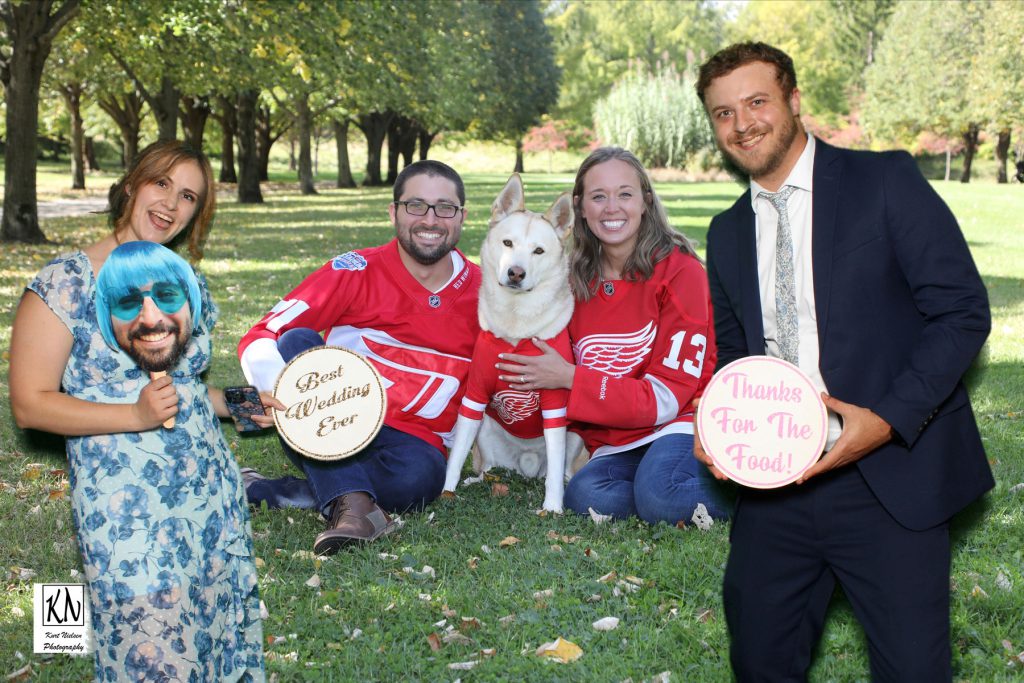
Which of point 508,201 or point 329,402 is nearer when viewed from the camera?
point 329,402

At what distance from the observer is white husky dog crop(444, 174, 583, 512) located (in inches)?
210

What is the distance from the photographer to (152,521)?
270 cm

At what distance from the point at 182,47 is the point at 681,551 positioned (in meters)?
21.0

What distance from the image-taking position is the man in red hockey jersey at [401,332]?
5.29 metres

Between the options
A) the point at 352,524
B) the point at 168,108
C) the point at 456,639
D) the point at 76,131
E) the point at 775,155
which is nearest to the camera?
the point at 775,155

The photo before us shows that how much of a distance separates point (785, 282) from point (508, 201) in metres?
2.87

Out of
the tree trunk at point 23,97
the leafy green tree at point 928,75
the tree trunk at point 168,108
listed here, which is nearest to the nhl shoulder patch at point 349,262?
the tree trunk at point 23,97

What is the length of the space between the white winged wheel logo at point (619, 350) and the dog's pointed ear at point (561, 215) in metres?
0.65

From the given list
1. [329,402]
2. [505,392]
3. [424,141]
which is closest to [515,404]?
[505,392]

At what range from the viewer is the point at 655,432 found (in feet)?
18.1

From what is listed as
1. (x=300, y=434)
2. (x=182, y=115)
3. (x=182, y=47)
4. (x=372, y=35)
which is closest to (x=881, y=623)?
(x=300, y=434)

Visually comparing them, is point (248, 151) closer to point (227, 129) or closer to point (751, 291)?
point (227, 129)

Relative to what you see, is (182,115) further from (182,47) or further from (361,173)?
(361,173)

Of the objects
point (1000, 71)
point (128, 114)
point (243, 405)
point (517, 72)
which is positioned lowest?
point (243, 405)
